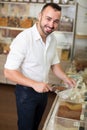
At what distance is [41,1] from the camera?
12.1 feet

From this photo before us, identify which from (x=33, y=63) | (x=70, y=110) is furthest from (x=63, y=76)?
(x=70, y=110)

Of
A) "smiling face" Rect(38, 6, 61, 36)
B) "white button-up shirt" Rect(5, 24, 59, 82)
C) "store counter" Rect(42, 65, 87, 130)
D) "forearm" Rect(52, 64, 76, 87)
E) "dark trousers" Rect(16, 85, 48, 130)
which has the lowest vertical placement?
"dark trousers" Rect(16, 85, 48, 130)

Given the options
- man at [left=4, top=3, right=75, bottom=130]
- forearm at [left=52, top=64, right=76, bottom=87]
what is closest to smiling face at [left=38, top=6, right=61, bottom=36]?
man at [left=4, top=3, right=75, bottom=130]

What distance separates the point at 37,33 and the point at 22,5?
2433 millimetres

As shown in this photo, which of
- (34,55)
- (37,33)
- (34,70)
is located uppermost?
(37,33)

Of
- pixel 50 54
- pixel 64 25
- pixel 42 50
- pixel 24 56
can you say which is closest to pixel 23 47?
pixel 24 56

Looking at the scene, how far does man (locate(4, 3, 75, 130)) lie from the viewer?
1471 millimetres

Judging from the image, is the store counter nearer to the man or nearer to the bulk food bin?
the bulk food bin

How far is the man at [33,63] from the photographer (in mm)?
1471

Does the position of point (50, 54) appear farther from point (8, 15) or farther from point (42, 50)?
point (8, 15)

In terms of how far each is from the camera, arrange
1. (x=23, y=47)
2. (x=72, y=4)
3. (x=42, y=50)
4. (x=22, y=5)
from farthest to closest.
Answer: (x=22, y=5)
(x=72, y=4)
(x=42, y=50)
(x=23, y=47)

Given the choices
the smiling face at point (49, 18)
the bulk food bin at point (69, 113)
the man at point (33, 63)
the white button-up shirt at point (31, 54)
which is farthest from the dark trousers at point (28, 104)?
the smiling face at point (49, 18)

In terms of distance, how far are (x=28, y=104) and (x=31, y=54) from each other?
0.40 m

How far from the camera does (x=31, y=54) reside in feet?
5.24
